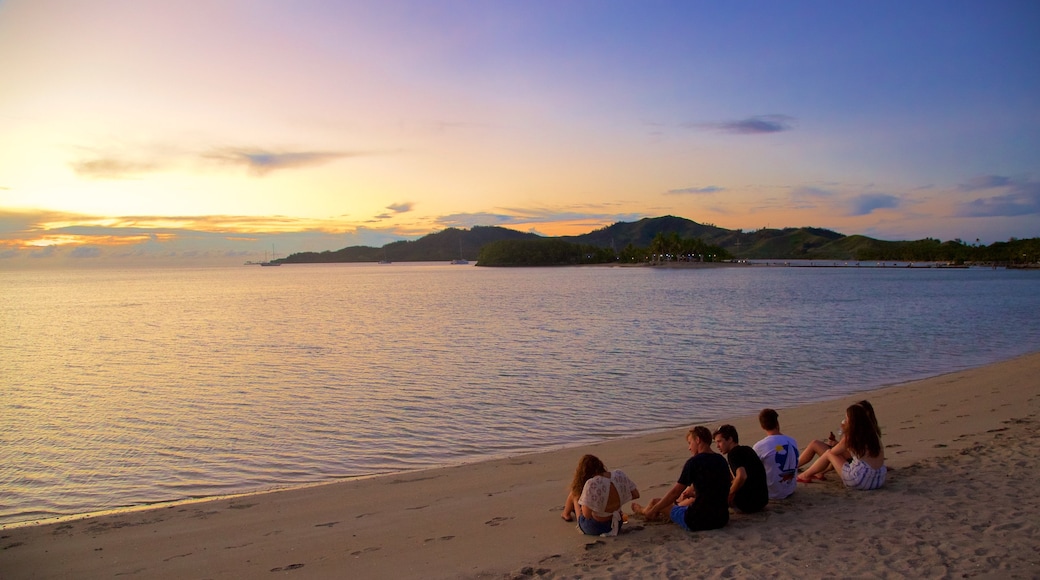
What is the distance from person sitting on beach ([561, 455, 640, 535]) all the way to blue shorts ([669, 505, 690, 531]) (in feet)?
1.47

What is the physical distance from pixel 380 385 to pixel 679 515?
1431 cm

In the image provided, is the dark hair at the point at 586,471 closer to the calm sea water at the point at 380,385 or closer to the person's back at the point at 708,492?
the person's back at the point at 708,492

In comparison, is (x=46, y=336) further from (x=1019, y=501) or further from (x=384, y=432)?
(x=1019, y=501)

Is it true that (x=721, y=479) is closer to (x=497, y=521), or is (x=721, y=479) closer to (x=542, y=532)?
(x=542, y=532)

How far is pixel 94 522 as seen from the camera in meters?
8.53

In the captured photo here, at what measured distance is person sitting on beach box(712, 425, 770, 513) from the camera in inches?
286

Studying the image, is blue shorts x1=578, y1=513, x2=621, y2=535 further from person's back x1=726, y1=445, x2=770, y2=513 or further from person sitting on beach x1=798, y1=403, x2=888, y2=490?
person sitting on beach x1=798, y1=403, x2=888, y2=490

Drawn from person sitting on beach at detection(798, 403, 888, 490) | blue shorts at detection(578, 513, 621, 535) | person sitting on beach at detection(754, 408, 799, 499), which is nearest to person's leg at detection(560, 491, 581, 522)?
blue shorts at detection(578, 513, 621, 535)

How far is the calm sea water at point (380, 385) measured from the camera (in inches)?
469

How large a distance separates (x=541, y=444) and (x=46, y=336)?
3897 cm

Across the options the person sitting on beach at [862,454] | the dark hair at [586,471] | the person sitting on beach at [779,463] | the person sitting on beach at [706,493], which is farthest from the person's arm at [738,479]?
the person sitting on beach at [862,454]

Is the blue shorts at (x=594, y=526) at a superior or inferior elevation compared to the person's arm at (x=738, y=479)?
inferior

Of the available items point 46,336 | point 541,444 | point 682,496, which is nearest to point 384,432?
point 541,444

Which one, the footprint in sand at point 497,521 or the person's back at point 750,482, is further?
the footprint in sand at point 497,521
